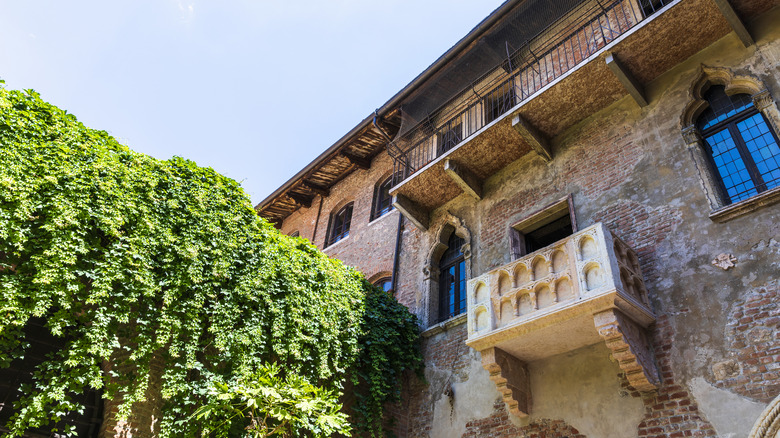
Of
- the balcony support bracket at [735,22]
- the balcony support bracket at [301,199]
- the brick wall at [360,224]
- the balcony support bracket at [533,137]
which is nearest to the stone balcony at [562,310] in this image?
the balcony support bracket at [533,137]

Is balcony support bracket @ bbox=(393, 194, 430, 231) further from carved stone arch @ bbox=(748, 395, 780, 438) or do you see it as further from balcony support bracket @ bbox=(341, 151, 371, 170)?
carved stone arch @ bbox=(748, 395, 780, 438)

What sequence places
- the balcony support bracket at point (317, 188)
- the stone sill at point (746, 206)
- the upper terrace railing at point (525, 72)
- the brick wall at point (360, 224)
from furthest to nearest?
the balcony support bracket at point (317, 188)
the brick wall at point (360, 224)
the upper terrace railing at point (525, 72)
the stone sill at point (746, 206)

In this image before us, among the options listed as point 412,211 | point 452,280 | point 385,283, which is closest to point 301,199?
point 385,283

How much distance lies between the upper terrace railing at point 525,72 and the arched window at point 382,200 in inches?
58.3

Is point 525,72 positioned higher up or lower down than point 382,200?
higher up

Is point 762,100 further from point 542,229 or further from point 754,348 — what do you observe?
point 542,229

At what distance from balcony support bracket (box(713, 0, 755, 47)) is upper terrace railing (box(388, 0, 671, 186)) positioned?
3.83 feet

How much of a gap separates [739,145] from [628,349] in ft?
11.5

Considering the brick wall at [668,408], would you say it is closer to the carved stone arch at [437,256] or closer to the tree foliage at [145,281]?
the carved stone arch at [437,256]

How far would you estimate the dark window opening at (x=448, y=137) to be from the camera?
10.8 meters

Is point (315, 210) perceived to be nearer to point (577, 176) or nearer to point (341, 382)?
point (341, 382)

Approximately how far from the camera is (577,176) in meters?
8.45

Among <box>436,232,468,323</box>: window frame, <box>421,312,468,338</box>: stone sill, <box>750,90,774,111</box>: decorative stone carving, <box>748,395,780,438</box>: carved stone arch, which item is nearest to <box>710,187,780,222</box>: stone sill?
<box>750,90,774,111</box>: decorative stone carving

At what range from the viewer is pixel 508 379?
689cm
